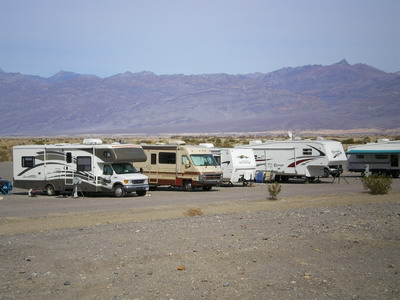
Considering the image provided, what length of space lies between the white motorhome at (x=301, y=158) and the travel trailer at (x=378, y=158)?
299 centimetres

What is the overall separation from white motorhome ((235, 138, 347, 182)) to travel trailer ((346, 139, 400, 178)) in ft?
9.80

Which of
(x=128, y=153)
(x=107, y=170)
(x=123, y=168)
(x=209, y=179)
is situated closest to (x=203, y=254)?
(x=107, y=170)

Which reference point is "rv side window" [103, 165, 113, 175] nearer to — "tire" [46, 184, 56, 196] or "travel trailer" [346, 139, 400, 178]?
"tire" [46, 184, 56, 196]

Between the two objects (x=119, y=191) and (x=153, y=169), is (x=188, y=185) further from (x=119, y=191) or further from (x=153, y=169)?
(x=119, y=191)

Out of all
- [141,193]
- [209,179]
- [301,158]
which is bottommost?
[141,193]

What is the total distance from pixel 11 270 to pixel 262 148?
2525 cm

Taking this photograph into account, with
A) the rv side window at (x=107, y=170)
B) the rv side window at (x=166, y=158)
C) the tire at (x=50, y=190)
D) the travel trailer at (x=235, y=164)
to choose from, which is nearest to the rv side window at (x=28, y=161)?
the tire at (x=50, y=190)

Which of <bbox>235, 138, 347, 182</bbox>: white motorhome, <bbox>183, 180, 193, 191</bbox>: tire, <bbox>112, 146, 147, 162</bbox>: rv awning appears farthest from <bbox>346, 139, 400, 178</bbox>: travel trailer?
<bbox>112, 146, 147, 162</bbox>: rv awning

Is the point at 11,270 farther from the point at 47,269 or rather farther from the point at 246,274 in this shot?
the point at 246,274

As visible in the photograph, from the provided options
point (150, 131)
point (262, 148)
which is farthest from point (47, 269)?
point (150, 131)

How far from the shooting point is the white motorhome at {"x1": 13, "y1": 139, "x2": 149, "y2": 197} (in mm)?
24219

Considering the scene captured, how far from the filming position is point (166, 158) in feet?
90.8

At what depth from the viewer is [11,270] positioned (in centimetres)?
982

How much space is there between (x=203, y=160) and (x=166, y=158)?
1689 mm
